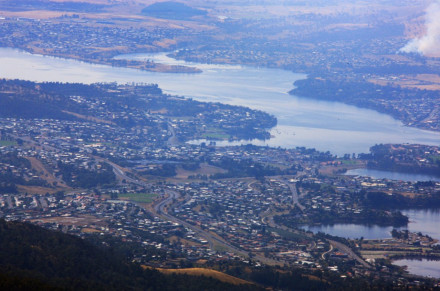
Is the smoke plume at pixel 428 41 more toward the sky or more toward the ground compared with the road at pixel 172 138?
more toward the sky

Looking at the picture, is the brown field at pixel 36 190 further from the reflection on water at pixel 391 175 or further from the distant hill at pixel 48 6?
the distant hill at pixel 48 6

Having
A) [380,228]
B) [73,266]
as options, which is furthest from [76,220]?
[380,228]

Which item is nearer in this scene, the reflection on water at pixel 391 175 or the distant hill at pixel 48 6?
the reflection on water at pixel 391 175

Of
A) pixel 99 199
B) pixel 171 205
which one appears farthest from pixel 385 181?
→ pixel 99 199

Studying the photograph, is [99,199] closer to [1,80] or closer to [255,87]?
[1,80]

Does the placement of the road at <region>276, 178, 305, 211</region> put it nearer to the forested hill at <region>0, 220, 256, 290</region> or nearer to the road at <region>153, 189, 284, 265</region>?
the road at <region>153, 189, 284, 265</region>

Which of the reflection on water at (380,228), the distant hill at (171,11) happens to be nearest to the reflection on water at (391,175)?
the reflection on water at (380,228)
